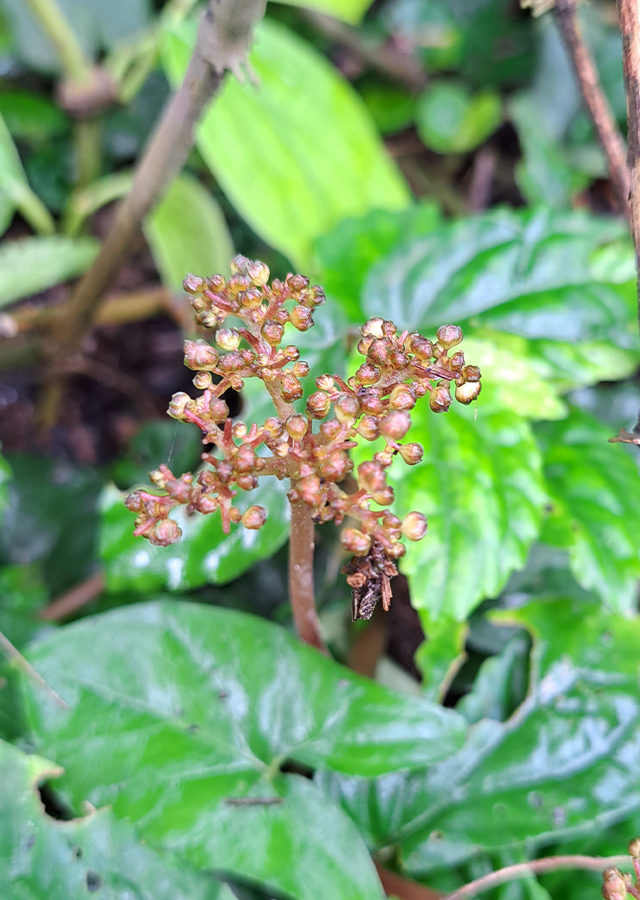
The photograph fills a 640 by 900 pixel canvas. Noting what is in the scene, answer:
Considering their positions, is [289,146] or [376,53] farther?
[376,53]

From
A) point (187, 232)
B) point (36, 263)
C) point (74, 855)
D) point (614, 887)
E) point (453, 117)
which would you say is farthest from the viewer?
point (453, 117)

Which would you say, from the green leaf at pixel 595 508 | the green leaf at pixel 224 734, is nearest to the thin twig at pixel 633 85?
the green leaf at pixel 595 508

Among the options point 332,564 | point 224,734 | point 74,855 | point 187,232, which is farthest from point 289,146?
point 74,855

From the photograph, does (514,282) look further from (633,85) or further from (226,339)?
(226,339)

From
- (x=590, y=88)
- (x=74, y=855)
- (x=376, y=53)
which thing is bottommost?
(x=74, y=855)

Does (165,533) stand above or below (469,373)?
below

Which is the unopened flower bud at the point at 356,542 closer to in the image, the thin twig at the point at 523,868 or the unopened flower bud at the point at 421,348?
the unopened flower bud at the point at 421,348

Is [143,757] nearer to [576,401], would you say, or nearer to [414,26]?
[576,401]
